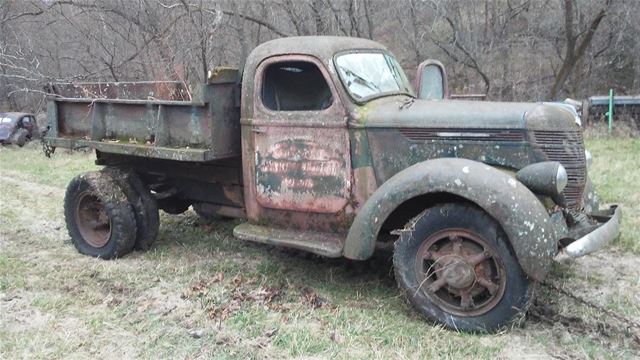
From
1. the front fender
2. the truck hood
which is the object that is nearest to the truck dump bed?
the truck hood

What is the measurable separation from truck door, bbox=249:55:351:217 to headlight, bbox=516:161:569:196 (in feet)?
3.98

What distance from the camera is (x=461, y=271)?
3844 millimetres

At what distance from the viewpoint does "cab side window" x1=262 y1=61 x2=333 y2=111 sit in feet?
16.1

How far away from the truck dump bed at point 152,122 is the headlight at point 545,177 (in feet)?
7.47

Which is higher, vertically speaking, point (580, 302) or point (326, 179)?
point (326, 179)

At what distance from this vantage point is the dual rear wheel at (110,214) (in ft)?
18.0

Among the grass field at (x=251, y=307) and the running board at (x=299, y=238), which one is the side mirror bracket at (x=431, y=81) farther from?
the running board at (x=299, y=238)

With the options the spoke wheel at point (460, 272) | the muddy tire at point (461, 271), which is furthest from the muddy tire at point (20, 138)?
the spoke wheel at point (460, 272)

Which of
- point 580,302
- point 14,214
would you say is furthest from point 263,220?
point 14,214

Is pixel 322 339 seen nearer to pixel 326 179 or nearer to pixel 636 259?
pixel 326 179

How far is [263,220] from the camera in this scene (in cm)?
491

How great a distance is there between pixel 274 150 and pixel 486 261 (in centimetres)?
175

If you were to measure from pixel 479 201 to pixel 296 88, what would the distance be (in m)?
2.05

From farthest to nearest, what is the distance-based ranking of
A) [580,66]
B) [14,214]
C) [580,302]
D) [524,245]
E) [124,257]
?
[580,66] → [14,214] → [124,257] → [580,302] → [524,245]
